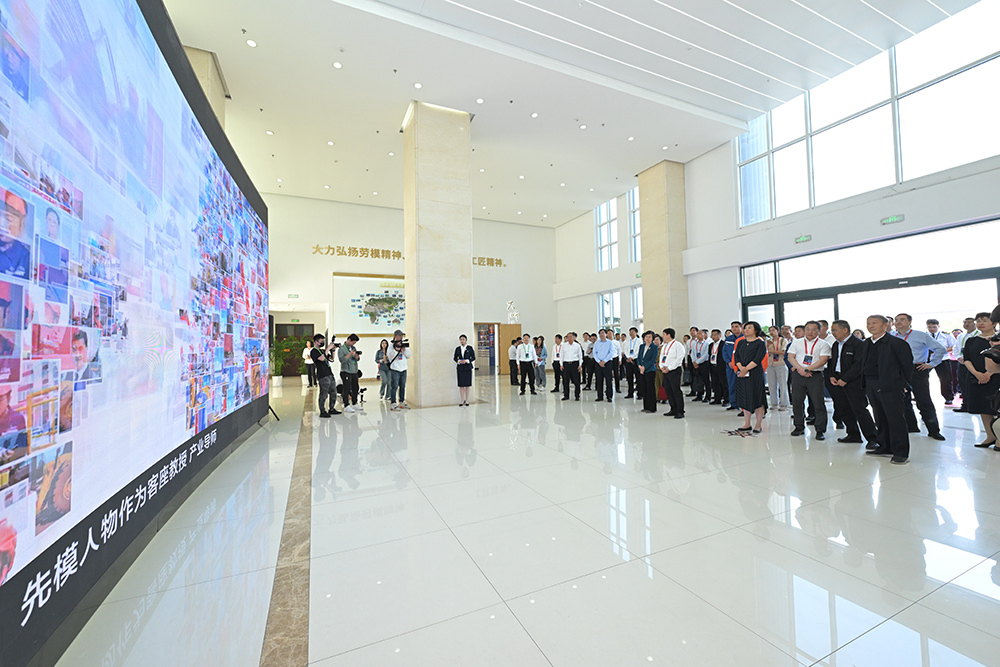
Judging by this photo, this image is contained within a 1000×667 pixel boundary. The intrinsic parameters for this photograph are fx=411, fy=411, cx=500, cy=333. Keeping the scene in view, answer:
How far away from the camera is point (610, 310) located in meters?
16.7

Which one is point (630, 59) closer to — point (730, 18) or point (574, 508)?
point (730, 18)

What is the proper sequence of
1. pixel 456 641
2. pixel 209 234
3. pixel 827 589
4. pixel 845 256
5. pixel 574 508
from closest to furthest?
pixel 456 641, pixel 827 589, pixel 574 508, pixel 209 234, pixel 845 256

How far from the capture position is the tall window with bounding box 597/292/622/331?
1623cm

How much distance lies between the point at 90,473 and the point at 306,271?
14183 millimetres

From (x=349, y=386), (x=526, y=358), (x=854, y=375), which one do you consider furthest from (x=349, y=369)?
(x=854, y=375)

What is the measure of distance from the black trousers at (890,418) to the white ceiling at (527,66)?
22.6ft

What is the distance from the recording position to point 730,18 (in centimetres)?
746

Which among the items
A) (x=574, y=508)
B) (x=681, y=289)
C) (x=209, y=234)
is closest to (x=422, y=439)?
(x=574, y=508)

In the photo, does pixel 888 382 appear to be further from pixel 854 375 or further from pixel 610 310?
pixel 610 310

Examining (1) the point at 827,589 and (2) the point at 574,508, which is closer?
(1) the point at 827,589

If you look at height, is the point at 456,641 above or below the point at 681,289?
below

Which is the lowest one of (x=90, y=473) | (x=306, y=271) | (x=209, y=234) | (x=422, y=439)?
(x=422, y=439)

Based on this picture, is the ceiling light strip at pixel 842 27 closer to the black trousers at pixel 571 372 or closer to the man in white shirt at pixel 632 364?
the man in white shirt at pixel 632 364

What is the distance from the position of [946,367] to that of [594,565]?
912 centimetres
